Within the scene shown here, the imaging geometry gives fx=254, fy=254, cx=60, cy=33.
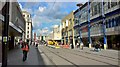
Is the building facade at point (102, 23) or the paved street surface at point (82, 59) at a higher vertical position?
the building facade at point (102, 23)

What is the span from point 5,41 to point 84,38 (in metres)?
57.2

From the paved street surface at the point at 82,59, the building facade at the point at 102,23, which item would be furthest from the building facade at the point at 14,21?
the building facade at the point at 102,23

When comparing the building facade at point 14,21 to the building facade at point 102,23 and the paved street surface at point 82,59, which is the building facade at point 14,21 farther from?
the building facade at point 102,23

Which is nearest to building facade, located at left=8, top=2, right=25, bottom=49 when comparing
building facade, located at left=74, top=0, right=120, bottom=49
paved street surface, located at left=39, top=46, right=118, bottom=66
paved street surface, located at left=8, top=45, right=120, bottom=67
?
paved street surface, located at left=8, top=45, right=120, bottom=67

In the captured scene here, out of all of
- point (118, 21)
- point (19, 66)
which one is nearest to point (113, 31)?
point (118, 21)

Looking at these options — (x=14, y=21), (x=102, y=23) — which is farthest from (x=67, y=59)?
(x=102, y=23)

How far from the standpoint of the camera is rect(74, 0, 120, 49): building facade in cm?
4380

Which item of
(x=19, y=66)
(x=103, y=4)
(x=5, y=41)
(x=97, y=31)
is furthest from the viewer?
(x=97, y=31)

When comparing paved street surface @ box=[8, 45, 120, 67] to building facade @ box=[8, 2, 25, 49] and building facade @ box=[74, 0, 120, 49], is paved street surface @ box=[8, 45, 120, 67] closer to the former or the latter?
building facade @ box=[8, 2, 25, 49]

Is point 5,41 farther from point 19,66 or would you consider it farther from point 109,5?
point 109,5

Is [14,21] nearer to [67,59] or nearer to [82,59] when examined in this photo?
[67,59]

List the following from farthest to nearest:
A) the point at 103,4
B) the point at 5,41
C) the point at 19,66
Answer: the point at 103,4, the point at 19,66, the point at 5,41

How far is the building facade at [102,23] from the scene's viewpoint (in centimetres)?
4380

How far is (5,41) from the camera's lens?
13.4 m
